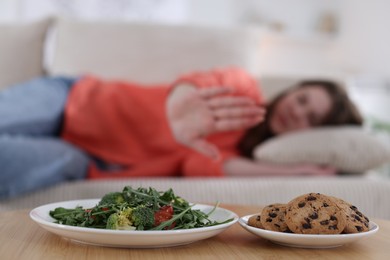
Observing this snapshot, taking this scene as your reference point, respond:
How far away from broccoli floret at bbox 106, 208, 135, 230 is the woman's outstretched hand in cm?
95

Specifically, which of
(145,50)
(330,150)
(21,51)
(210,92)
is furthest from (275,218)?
(21,51)

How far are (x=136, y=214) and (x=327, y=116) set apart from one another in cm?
154

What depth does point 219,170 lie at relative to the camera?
77.5 inches

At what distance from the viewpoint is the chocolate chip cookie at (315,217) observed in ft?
2.48

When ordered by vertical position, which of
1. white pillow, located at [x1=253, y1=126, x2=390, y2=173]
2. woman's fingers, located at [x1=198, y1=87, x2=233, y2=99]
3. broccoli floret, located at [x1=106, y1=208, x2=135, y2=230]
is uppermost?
woman's fingers, located at [x1=198, y1=87, x2=233, y2=99]

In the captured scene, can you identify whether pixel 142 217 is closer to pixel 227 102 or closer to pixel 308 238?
pixel 308 238

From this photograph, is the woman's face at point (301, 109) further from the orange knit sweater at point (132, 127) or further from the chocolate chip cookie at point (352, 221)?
the chocolate chip cookie at point (352, 221)

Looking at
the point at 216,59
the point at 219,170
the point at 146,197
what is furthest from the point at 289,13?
the point at 146,197

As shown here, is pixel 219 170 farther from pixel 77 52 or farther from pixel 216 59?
pixel 77 52

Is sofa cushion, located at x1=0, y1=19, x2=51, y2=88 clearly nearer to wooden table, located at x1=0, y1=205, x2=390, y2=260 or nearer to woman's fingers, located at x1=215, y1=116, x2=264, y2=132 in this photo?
woman's fingers, located at x1=215, y1=116, x2=264, y2=132

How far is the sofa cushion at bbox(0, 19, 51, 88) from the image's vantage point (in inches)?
94.6

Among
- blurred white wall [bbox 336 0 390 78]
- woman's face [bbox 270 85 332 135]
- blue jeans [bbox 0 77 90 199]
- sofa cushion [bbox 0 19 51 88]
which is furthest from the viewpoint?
blurred white wall [bbox 336 0 390 78]

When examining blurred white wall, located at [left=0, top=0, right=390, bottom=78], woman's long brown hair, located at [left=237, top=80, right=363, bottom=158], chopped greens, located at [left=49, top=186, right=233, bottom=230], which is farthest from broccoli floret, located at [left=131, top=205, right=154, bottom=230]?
blurred white wall, located at [left=0, top=0, right=390, bottom=78]

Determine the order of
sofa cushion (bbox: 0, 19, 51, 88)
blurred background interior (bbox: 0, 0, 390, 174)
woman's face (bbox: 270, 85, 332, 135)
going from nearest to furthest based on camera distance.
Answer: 1. woman's face (bbox: 270, 85, 332, 135)
2. sofa cushion (bbox: 0, 19, 51, 88)
3. blurred background interior (bbox: 0, 0, 390, 174)
